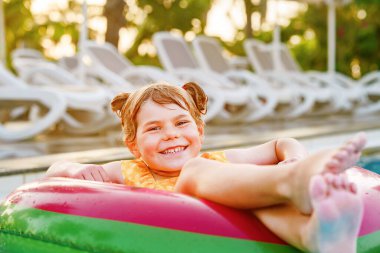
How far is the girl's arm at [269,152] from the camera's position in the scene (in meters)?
2.35

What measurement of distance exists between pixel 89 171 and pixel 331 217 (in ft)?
3.43

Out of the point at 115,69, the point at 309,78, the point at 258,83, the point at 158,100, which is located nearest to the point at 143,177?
the point at 158,100

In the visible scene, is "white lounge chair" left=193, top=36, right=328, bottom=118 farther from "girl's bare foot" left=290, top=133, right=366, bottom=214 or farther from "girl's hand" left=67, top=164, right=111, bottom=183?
"girl's bare foot" left=290, top=133, right=366, bottom=214

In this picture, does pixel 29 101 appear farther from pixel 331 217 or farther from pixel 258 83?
pixel 331 217

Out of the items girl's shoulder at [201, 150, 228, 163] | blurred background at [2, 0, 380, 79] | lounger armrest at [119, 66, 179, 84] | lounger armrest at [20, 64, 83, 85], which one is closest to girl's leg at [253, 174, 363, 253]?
girl's shoulder at [201, 150, 228, 163]

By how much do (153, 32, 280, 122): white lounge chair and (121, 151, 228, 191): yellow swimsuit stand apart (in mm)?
6328

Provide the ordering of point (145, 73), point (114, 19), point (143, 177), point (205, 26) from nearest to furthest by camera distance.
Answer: point (143, 177), point (145, 73), point (114, 19), point (205, 26)

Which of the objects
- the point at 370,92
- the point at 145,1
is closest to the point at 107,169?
the point at 370,92

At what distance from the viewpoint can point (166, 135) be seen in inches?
89.7

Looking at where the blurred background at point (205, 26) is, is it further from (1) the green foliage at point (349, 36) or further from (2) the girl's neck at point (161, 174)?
(2) the girl's neck at point (161, 174)

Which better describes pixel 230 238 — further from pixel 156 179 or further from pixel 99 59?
pixel 99 59

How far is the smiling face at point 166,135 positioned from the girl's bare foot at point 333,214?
756 mm

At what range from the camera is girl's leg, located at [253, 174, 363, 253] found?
61.3 inches

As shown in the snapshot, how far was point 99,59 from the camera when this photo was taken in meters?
9.30
